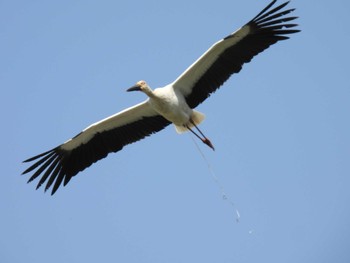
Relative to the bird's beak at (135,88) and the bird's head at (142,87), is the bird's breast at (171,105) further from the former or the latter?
the bird's beak at (135,88)

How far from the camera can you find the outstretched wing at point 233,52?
1281cm

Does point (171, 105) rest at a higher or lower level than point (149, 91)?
lower

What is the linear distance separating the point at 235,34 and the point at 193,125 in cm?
155

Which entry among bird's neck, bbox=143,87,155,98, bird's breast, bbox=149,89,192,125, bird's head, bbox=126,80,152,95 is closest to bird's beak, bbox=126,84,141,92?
bird's head, bbox=126,80,152,95

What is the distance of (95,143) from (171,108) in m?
1.57

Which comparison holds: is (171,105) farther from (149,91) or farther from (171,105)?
(149,91)

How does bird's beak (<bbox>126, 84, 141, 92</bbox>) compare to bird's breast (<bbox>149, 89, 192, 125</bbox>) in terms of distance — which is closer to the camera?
bird's breast (<bbox>149, 89, 192, 125</bbox>)

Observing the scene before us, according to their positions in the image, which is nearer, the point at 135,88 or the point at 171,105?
the point at 171,105

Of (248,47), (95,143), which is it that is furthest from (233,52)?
(95,143)

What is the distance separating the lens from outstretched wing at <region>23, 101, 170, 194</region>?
13.6 m

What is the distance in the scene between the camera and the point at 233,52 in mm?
12969

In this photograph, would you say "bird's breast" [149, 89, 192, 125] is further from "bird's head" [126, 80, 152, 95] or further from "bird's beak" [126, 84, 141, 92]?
"bird's beak" [126, 84, 141, 92]

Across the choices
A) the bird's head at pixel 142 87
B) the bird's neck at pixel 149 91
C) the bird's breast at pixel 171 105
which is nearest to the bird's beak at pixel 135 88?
the bird's head at pixel 142 87

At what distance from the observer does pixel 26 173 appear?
1327cm
